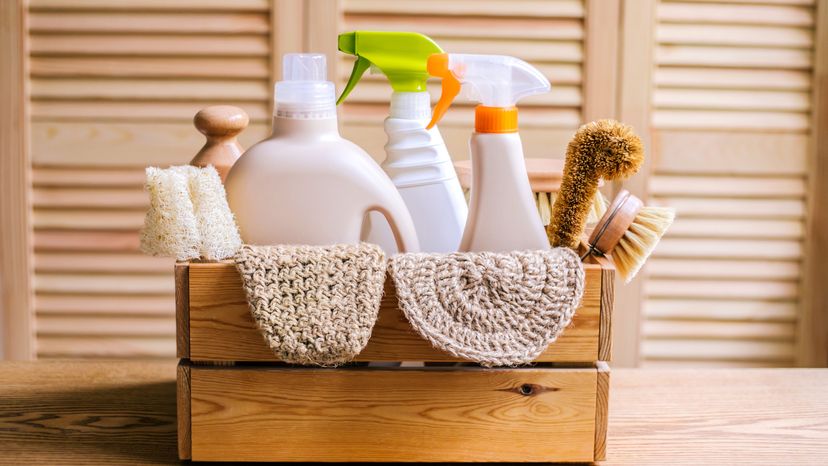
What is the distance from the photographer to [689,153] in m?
1.42

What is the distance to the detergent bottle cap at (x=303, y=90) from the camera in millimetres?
579

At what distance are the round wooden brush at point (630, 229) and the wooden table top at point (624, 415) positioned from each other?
0.14 meters

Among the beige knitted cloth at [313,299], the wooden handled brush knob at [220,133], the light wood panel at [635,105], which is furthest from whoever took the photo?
the light wood panel at [635,105]

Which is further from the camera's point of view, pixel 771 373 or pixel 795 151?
pixel 795 151

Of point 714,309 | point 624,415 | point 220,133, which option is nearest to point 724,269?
point 714,309

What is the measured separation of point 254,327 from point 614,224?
25 centimetres

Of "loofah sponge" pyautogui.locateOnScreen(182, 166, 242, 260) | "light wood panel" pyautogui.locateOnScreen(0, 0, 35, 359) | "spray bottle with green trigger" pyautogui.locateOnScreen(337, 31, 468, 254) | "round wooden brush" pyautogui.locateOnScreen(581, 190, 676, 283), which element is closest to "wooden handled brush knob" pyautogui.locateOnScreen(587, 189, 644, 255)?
"round wooden brush" pyautogui.locateOnScreen(581, 190, 676, 283)

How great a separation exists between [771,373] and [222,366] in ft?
1.65

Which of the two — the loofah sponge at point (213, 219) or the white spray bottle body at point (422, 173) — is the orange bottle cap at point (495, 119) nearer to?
the white spray bottle body at point (422, 173)

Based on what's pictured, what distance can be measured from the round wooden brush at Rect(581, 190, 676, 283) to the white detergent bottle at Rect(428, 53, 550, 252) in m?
0.04

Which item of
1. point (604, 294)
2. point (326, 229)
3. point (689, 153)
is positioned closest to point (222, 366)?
point (326, 229)

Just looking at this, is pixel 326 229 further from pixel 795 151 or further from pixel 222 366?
pixel 795 151

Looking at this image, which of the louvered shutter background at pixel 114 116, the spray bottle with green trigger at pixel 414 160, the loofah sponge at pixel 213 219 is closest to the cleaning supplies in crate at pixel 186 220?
the loofah sponge at pixel 213 219

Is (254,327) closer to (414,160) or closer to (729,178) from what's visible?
(414,160)
